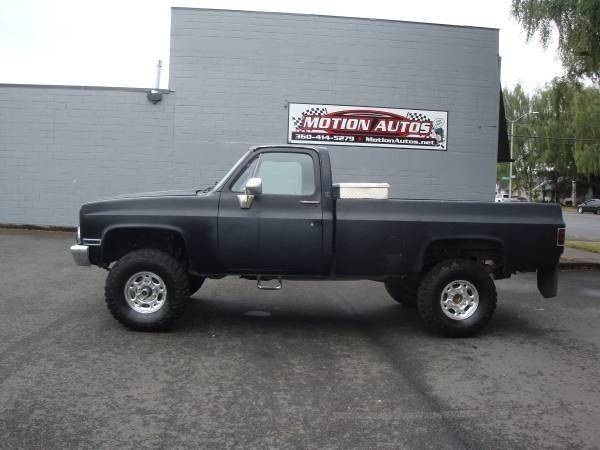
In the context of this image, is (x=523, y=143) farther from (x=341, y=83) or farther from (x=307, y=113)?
(x=307, y=113)

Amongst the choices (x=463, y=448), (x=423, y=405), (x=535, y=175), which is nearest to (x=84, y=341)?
(x=423, y=405)

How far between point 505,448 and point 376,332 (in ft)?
9.66

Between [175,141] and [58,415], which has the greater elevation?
[175,141]

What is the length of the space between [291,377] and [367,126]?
10900 mm

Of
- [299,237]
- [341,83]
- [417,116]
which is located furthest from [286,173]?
[417,116]

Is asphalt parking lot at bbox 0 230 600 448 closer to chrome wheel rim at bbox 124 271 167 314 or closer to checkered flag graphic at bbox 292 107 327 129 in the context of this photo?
chrome wheel rim at bbox 124 271 167 314

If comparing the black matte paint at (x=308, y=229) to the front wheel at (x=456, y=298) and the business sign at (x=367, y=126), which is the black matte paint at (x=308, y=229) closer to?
the front wheel at (x=456, y=298)

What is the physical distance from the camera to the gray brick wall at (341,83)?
1462 cm

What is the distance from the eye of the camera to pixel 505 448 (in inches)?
143

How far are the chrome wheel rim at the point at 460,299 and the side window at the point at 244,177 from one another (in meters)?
2.46

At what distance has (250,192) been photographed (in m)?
6.06

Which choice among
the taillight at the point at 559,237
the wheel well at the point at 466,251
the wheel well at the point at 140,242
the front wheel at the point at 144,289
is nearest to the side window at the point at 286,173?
the wheel well at the point at 140,242

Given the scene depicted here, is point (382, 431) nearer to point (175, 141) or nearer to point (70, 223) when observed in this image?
point (175, 141)

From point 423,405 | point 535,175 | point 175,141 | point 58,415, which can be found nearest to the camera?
point 58,415
